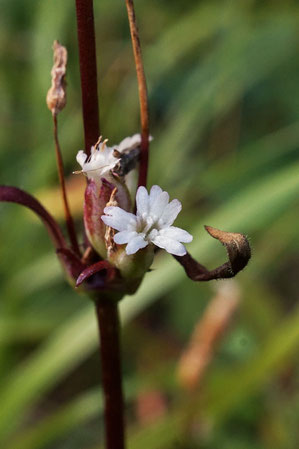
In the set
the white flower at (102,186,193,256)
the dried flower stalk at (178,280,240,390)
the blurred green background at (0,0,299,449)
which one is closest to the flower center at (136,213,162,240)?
the white flower at (102,186,193,256)

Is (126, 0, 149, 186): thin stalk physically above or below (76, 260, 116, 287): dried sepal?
above

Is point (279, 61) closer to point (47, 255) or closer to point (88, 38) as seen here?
point (47, 255)

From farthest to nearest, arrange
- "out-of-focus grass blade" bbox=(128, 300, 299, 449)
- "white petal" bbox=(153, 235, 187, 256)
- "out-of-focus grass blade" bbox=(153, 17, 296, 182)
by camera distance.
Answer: "out-of-focus grass blade" bbox=(153, 17, 296, 182)
"out-of-focus grass blade" bbox=(128, 300, 299, 449)
"white petal" bbox=(153, 235, 187, 256)

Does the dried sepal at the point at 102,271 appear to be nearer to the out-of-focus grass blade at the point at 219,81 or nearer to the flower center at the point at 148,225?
the flower center at the point at 148,225

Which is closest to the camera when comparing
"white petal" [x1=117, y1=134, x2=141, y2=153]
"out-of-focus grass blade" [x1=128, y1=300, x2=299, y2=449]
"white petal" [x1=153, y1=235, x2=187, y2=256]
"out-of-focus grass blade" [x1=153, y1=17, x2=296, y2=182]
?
"white petal" [x1=153, y1=235, x2=187, y2=256]

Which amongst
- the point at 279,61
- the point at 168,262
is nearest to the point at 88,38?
the point at 168,262

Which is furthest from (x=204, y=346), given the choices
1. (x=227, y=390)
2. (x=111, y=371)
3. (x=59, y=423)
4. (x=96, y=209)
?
(x=96, y=209)

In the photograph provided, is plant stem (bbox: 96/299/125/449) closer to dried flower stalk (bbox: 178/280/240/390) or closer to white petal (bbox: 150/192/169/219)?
white petal (bbox: 150/192/169/219)
